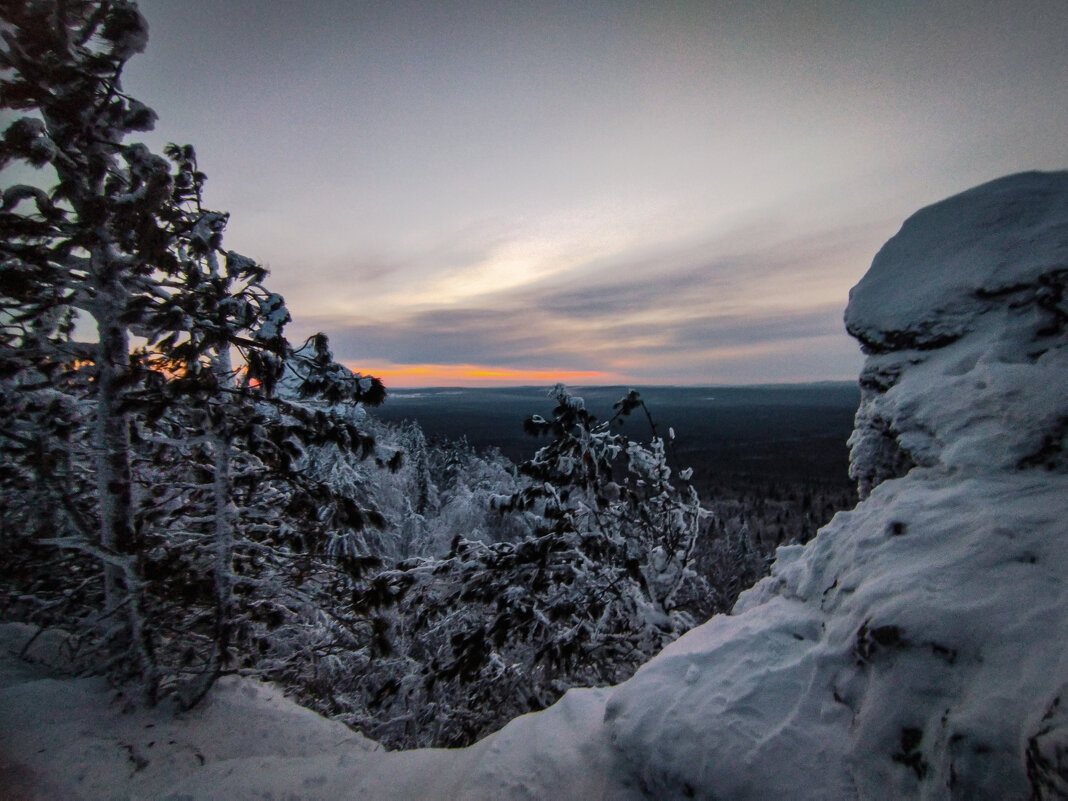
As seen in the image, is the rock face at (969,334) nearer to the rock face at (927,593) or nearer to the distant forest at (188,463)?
the rock face at (927,593)

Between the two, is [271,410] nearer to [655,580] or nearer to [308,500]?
[308,500]

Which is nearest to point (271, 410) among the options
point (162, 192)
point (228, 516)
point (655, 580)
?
point (228, 516)

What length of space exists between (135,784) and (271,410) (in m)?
3.63

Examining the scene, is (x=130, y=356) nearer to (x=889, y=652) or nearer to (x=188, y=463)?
(x=188, y=463)

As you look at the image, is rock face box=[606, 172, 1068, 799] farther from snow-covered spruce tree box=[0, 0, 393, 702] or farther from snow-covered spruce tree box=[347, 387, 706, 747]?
snow-covered spruce tree box=[0, 0, 393, 702]

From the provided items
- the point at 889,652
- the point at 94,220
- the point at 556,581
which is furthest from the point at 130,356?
the point at 889,652

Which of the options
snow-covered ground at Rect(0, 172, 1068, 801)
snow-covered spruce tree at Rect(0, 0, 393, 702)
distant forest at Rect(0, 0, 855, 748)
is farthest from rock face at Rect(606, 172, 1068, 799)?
snow-covered spruce tree at Rect(0, 0, 393, 702)

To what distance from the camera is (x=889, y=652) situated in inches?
79.4

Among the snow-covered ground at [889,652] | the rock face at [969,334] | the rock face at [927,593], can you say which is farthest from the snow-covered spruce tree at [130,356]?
the rock face at [969,334]

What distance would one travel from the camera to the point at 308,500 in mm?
4910

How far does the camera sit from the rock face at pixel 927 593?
1.69 m

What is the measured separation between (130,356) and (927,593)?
6535 mm

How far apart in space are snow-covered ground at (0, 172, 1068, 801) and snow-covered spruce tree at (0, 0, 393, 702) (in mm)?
1286

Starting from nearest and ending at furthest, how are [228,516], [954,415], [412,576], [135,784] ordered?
[954,415] → [135,784] → [228,516] → [412,576]
